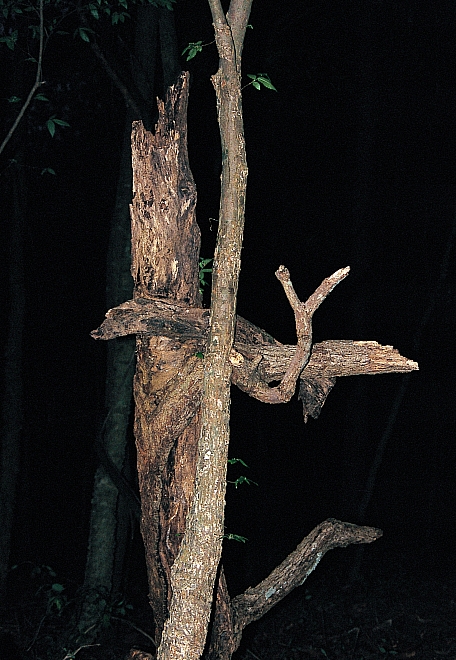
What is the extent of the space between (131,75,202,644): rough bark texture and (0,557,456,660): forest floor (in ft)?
8.38

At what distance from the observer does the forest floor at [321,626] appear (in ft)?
21.3

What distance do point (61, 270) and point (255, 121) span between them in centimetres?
402

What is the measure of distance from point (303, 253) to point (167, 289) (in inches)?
255

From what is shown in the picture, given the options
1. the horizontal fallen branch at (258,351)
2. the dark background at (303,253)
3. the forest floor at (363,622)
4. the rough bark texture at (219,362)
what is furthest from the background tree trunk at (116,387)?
the rough bark texture at (219,362)

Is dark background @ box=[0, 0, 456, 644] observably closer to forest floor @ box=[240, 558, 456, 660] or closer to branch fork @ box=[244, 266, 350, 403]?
forest floor @ box=[240, 558, 456, 660]

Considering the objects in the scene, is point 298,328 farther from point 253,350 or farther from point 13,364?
point 13,364

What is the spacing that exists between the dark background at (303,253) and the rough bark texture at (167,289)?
3.88m

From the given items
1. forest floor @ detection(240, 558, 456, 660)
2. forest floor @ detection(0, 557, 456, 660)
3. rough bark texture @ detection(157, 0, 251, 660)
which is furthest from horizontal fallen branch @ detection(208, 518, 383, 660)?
forest floor @ detection(240, 558, 456, 660)

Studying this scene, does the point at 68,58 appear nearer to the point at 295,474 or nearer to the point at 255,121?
the point at 255,121

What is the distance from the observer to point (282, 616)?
7.69m

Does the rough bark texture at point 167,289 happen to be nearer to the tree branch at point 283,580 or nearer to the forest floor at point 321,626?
the tree branch at point 283,580

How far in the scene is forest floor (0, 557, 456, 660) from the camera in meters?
6.49

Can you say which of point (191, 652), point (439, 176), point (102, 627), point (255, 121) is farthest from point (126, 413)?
point (439, 176)

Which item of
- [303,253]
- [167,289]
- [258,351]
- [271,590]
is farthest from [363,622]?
[167,289]
